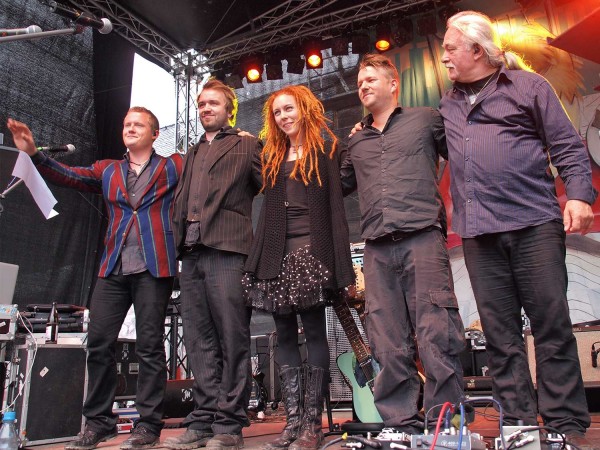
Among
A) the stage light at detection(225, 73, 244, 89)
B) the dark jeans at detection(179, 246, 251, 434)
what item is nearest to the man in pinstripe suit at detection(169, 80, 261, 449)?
the dark jeans at detection(179, 246, 251, 434)

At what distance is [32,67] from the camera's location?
5.64m

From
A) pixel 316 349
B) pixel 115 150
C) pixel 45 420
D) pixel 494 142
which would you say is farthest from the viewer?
pixel 115 150

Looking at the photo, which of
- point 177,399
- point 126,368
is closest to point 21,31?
point 126,368

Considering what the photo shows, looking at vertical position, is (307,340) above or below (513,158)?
below

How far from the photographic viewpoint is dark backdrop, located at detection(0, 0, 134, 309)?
17.4ft

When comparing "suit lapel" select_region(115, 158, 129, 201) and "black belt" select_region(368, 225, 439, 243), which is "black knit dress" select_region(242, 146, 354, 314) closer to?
"black belt" select_region(368, 225, 439, 243)

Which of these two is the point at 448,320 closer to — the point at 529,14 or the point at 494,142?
the point at 494,142

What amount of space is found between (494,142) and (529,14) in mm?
5005

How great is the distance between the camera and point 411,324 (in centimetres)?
227

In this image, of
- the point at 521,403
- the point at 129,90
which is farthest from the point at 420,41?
the point at 521,403

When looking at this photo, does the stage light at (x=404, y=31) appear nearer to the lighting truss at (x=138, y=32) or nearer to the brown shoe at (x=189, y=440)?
the lighting truss at (x=138, y=32)

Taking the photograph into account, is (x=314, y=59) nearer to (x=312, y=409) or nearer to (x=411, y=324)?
(x=411, y=324)

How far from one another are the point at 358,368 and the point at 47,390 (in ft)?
5.20

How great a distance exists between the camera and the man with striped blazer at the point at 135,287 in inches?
106
